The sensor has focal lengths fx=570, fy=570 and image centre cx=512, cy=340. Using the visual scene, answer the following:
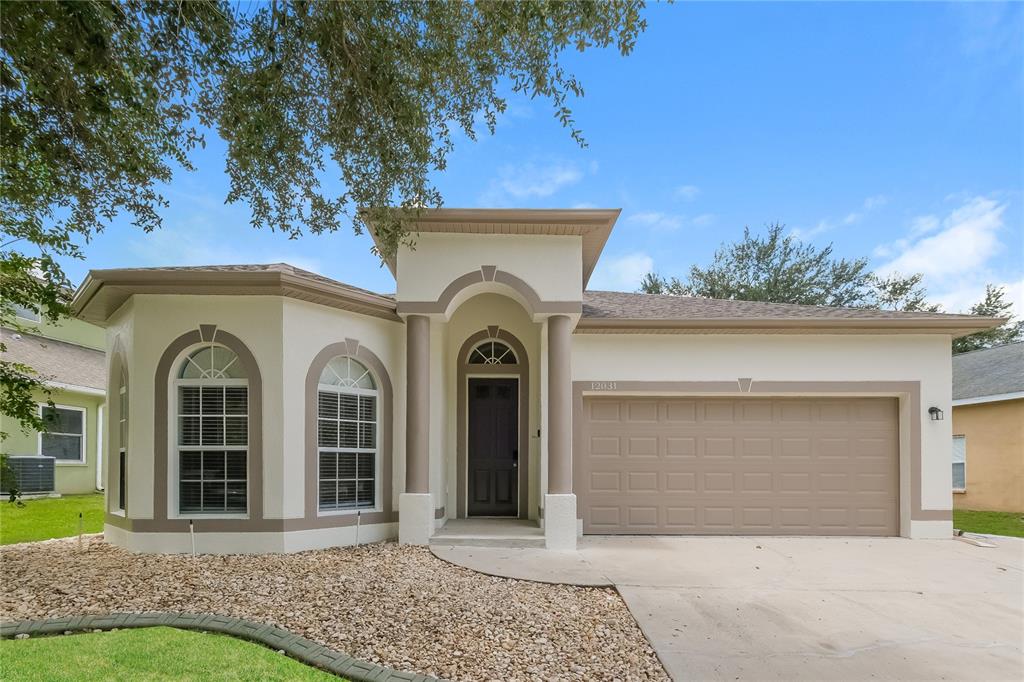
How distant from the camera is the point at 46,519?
419 inches

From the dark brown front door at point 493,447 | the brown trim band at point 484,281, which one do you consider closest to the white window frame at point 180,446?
the brown trim band at point 484,281

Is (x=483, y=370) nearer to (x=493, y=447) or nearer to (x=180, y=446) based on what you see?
(x=493, y=447)

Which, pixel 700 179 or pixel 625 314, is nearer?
pixel 625 314

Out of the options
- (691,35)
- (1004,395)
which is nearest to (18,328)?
(691,35)

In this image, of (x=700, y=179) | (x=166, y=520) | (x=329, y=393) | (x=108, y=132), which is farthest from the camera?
(x=700, y=179)

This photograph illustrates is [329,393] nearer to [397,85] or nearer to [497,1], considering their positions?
[397,85]

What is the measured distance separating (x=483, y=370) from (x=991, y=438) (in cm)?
1294

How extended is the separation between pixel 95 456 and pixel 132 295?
10.4 metres

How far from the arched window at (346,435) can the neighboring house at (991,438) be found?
14434mm

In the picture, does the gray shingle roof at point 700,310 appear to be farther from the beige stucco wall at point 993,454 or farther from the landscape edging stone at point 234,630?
the landscape edging stone at point 234,630

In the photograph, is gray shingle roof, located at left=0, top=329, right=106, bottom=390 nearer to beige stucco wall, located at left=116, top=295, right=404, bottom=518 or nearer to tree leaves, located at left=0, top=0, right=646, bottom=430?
beige stucco wall, located at left=116, top=295, right=404, bottom=518

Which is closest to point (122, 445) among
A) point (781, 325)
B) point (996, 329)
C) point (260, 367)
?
point (260, 367)

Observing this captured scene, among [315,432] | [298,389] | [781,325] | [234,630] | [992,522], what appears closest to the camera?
[234,630]

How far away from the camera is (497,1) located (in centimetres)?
462
